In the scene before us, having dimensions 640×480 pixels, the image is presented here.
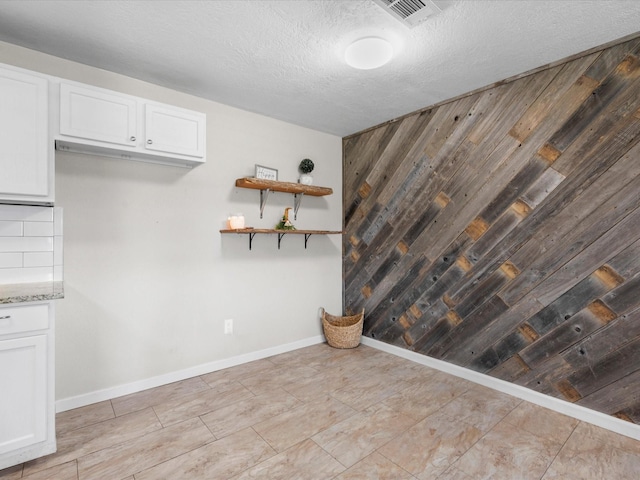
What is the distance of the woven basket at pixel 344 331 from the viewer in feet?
11.5

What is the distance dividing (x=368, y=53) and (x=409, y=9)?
1.20ft

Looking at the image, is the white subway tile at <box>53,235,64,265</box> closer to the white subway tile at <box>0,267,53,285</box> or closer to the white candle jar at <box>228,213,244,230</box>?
the white subway tile at <box>0,267,53,285</box>

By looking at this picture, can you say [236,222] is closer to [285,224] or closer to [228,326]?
[285,224]

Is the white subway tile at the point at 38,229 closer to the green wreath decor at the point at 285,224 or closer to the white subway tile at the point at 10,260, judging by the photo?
the white subway tile at the point at 10,260

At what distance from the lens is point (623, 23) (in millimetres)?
1861

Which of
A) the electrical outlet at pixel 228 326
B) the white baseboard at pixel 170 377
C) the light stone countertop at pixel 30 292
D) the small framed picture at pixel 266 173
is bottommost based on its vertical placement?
the white baseboard at pixel 170 377

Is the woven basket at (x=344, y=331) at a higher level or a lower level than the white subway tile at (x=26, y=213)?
lower

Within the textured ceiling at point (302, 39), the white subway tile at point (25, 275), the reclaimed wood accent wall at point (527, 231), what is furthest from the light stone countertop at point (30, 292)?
the reclaimed wood accent wall at point (527, 231)

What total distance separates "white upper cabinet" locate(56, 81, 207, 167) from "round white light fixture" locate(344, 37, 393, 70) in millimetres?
1198

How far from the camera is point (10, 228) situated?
207cm

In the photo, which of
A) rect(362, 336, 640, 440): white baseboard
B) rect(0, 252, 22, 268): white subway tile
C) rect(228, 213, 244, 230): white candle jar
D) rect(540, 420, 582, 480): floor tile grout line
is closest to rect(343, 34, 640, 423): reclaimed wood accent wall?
rect(362, 336, 640, 440): white baseboard

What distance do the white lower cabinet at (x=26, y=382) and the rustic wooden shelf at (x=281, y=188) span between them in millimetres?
1665

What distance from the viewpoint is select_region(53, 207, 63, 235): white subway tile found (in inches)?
87.7

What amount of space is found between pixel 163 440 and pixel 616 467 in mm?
2477
